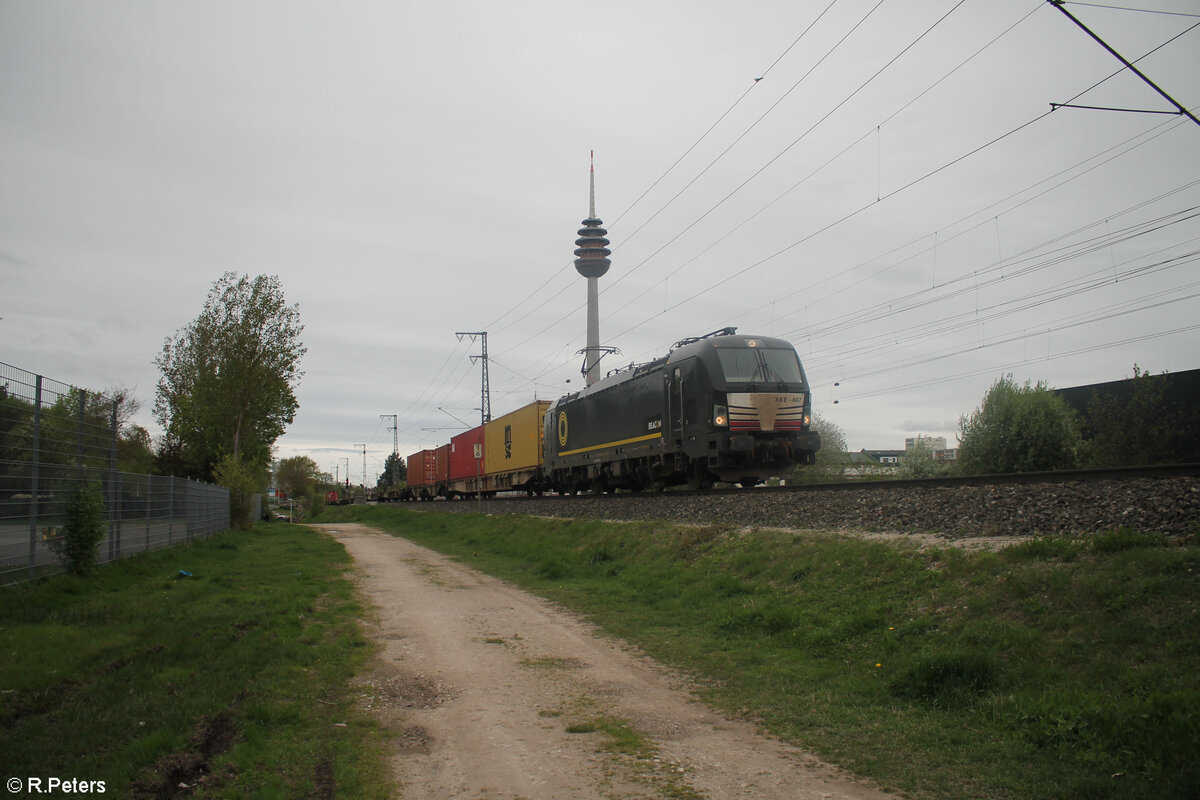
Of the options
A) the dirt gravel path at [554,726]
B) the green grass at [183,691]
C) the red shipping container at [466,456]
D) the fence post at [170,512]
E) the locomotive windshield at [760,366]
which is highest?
the locomotive windshield at [760,366]

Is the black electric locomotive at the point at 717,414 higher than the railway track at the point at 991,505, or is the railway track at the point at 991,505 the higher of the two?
the black electric locomotive at the point at 717,414

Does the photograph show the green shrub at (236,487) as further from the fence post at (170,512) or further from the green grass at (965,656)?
the green grass at (965,656)

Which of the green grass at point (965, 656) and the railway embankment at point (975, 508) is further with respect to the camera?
the railway embankment at point (975, 508)

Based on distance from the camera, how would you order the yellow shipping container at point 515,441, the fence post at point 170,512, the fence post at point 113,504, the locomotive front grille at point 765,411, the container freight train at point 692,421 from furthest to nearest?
the yellow shipping container at point 515,441 → the container freight train at point 692,421 → the locomotive front grille at point 765,411 → the fence post at point 170,512 → the fence post at point 113,504

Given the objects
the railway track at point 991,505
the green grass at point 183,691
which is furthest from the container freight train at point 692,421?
the green grass at point 183,691

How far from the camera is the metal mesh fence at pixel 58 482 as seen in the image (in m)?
9.34

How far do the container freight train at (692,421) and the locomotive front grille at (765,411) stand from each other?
22 millimetres

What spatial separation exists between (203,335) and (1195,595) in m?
33.9

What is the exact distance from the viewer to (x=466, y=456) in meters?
44.8

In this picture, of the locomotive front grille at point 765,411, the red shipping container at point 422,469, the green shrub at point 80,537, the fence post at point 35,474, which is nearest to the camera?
the fence post at point 35,474

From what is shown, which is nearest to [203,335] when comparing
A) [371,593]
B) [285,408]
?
[285,408]

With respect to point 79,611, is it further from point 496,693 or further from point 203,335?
point 203,335

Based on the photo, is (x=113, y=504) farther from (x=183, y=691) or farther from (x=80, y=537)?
(x=183, y=691)

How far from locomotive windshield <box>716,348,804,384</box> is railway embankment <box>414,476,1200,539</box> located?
284 centimetres
